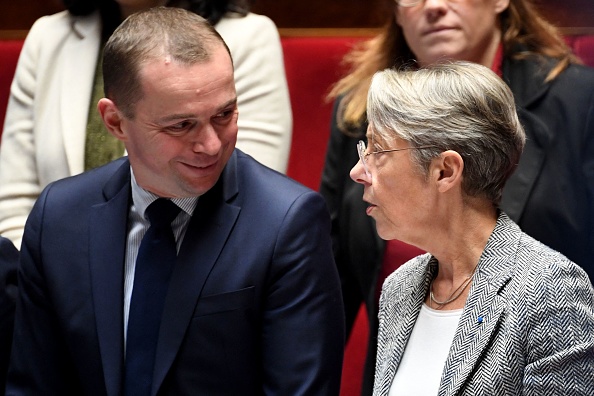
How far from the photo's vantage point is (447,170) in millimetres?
1089

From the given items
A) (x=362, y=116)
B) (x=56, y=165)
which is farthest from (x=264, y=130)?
(x=56, y=165)

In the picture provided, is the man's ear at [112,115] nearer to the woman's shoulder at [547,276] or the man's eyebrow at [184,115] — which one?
the man's eyebrow at [184,115]

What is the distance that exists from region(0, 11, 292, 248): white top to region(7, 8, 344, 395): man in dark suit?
0.98 feet

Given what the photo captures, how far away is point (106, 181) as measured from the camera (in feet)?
4.26

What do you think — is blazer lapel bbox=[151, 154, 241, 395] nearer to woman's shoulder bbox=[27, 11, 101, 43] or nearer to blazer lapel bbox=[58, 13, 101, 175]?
blazer lapel bbox=[58, 13, 101, 175]

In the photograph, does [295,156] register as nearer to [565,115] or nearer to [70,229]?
[565,115]

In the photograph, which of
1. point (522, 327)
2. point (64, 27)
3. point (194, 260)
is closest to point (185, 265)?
point (194, 260)

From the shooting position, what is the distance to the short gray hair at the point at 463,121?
3.52 ft

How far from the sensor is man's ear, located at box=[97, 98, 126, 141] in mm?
1249

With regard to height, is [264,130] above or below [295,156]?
above

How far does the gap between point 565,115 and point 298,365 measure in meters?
0.53

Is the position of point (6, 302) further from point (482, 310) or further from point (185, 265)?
point (482, 310)

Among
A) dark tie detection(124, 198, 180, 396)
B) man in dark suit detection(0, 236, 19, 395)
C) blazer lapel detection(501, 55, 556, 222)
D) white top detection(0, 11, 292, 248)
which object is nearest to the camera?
dark tie detection(124, 198, 180, 396)

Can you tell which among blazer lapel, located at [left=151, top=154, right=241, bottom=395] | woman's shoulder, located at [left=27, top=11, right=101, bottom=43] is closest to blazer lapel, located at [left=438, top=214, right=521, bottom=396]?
blazer lapel, located at [left=151, top=154, right=241, bottom=395]
